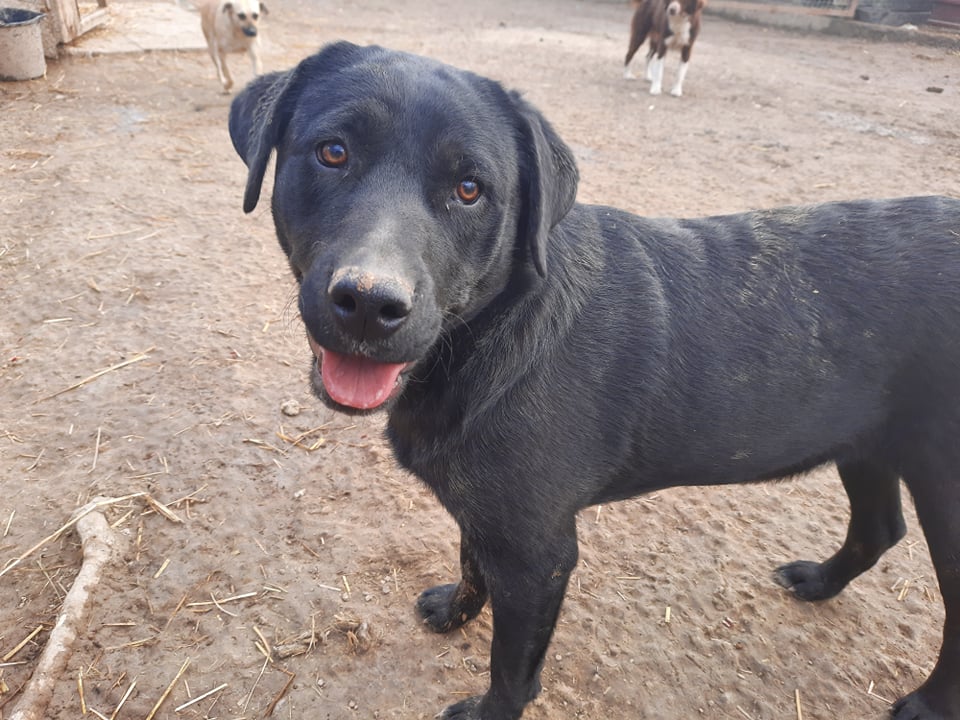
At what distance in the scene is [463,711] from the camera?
237 centimetres

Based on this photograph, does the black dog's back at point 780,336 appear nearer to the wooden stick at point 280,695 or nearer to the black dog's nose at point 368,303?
the black dog's nose at point 368,303

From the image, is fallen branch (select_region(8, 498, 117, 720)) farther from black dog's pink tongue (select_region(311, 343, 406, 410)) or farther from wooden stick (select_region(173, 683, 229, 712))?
black dog's pink tongue (select_region(311, 343, 406, 410))

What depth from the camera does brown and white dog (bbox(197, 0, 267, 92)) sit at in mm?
8086

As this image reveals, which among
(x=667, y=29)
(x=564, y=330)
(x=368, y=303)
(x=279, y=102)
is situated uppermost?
(x=667, y=29)

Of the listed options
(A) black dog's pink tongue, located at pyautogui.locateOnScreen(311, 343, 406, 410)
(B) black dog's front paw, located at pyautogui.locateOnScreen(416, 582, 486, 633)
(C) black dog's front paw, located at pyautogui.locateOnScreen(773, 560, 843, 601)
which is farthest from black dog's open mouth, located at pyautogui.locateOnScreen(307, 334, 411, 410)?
(C) black dog's front paw, located at pyautogui.locateOnScreen(773, 560, 843, 601)

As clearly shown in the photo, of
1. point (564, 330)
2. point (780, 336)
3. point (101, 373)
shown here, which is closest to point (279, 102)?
point (564, 330)

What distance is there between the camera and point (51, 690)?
224 centimetres

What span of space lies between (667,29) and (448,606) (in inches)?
394

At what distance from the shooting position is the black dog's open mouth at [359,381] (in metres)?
1.85

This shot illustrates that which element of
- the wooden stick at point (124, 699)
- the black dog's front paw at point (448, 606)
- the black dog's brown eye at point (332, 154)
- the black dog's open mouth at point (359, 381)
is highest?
the black dog's brown eye at point (332, 154)

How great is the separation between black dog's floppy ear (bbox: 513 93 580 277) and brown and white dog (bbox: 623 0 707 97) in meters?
9.08

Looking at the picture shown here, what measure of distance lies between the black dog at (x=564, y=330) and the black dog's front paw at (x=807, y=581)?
1.85 feet

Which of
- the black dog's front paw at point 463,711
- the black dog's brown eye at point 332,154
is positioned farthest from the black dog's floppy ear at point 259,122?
the black dog's front paw at point 463,711

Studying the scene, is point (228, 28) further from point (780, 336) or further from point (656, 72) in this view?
point (780, 336)
